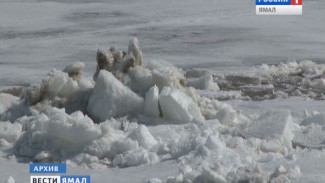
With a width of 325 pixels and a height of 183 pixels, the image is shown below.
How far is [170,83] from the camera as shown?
6102 mm

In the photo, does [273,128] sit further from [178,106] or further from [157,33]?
[157,33]

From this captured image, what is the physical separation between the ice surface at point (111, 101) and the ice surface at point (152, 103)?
0.28ft

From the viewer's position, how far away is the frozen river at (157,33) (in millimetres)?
9562

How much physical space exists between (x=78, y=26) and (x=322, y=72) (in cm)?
493

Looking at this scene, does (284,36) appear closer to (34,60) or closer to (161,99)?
(34,60)

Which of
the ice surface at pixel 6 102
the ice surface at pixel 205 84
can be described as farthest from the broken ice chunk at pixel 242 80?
the ice surface at pixel 6 102

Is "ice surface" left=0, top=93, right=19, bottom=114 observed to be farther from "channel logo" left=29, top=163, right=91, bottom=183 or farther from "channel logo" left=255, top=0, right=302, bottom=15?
"channel logo" left=255, top=0, right=302, bottom=15

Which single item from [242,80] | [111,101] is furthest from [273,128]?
[242,80]

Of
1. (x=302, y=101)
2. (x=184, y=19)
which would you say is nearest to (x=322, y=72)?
(x=302, y=101)

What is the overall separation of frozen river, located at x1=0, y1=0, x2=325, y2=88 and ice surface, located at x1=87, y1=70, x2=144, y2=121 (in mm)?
2366

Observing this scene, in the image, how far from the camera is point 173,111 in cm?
580

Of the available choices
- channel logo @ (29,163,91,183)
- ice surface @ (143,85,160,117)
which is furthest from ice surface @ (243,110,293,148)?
channel logo @ (29,163,91,183)
